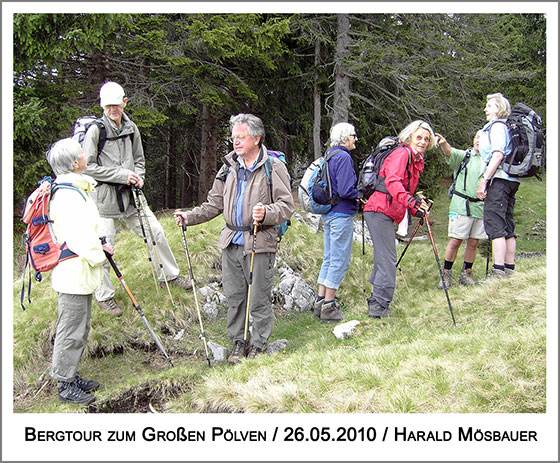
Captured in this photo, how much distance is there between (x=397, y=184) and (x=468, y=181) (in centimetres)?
232

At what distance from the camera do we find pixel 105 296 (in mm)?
6055

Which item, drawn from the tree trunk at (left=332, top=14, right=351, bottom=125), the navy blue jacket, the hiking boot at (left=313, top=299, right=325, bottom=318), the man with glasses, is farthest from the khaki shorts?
the tree trunk at (left=332, top=14, right=351, bottom=125)

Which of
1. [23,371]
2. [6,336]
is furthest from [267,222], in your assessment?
[23,371]

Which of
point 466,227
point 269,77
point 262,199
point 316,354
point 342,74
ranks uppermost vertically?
point 269,77

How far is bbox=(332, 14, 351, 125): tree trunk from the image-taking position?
1162 cm

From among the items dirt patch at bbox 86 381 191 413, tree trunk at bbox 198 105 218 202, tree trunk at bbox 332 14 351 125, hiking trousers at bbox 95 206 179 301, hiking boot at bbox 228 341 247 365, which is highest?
tree trunk at bbox 332 14 351 125

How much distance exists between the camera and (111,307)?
608 centimetres

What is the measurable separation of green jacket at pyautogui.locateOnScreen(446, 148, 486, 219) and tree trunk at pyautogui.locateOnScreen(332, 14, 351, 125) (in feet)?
15.9

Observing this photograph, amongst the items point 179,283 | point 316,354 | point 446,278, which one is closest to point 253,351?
point 316,354

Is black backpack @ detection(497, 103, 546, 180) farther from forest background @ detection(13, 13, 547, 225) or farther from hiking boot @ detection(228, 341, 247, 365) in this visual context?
forest background @ detection(13, 13, 547, 225)

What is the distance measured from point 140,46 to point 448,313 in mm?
9322

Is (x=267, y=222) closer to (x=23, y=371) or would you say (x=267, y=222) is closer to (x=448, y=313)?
(x=448, y=313)

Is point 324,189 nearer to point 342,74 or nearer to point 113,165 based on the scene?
point 113,165

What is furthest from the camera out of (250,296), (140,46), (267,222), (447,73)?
(447,73)
